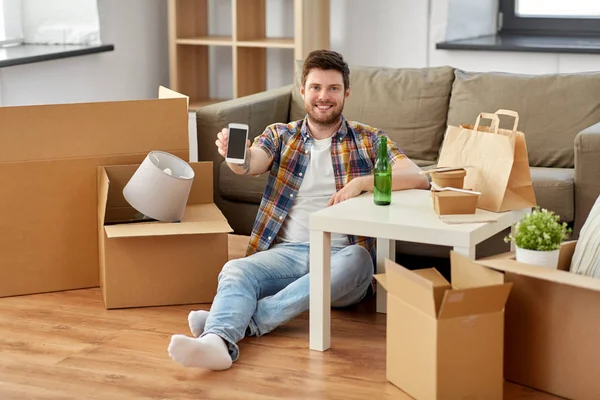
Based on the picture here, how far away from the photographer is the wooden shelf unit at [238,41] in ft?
14.9

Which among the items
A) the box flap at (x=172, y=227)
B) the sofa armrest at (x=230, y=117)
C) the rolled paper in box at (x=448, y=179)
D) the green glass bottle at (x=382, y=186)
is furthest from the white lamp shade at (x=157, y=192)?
the rolled paper in box at (x=448, y=179)

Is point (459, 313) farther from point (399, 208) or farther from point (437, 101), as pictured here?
point (437, 101)

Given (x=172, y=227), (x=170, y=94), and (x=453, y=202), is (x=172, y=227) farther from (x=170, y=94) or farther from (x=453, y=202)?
(x=453, y=202)

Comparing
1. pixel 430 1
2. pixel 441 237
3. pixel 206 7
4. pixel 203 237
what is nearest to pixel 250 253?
pixel 203 237

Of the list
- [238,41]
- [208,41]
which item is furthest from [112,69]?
[238,41]

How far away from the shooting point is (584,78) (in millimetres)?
3588

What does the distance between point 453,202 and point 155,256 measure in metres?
1.01

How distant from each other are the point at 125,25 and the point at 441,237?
275cm

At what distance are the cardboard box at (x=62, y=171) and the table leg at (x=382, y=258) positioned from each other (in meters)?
0.79

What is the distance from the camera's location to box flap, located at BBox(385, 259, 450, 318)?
7.36 ft

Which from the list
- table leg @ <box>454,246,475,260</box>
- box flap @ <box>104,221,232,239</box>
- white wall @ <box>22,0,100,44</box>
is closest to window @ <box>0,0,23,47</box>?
white wall @ <box>22,0,100,44</box>

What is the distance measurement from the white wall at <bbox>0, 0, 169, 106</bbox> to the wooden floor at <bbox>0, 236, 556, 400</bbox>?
4.26ft

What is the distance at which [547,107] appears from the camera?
141 inches

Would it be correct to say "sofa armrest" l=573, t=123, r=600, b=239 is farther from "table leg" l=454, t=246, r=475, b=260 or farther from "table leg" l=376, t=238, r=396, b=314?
"table leg" l=454, t=246, r=475, b=260
